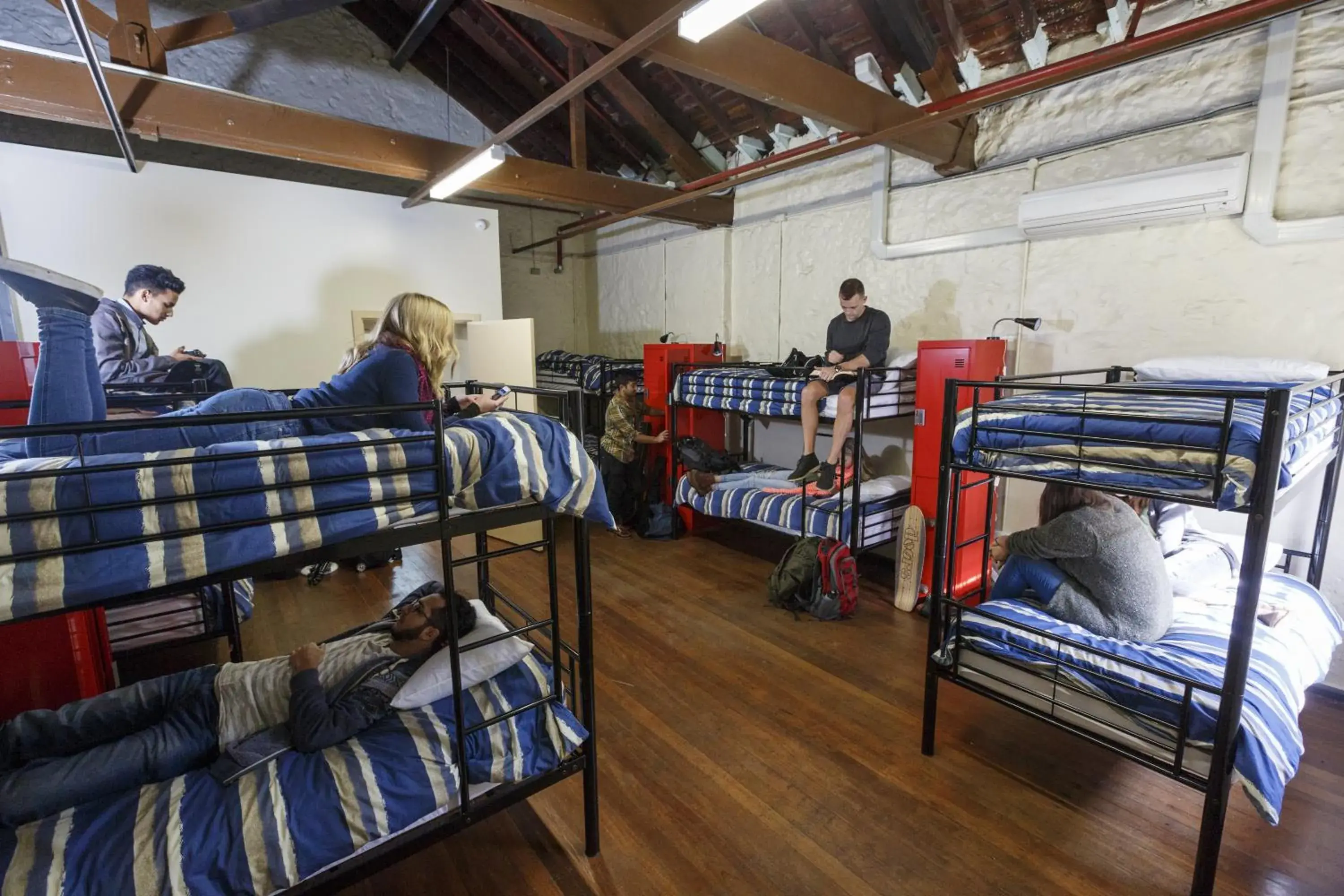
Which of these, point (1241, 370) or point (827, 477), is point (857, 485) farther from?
point (1241, 370)

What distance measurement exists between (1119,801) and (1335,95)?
10.6 feet

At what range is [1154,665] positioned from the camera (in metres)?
1.98

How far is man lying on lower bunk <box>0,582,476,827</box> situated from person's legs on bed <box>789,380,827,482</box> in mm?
2581

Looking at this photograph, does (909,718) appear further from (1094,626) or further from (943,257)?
(943,257)

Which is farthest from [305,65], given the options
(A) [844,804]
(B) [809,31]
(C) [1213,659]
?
(C) [1213,659]

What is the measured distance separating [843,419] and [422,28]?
489 cm

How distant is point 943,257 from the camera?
162 inches

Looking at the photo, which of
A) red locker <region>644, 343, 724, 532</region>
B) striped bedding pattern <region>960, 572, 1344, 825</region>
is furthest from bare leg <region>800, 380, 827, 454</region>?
striped bedding pattern <region>960, 572, 1344, 825</region>

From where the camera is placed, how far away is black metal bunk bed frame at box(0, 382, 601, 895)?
1.12 m

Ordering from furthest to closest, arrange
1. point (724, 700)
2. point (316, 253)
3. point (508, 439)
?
point (316, 253)
point (724, 700)
point (508, 439)

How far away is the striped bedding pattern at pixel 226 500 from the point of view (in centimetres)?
109

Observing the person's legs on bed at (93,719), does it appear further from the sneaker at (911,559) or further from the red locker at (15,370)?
the sneaker at (911,559)

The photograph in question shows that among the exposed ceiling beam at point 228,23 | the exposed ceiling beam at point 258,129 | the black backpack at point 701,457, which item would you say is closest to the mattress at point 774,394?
the black backpack at point 701,457

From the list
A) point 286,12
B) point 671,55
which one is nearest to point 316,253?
point 286,12
